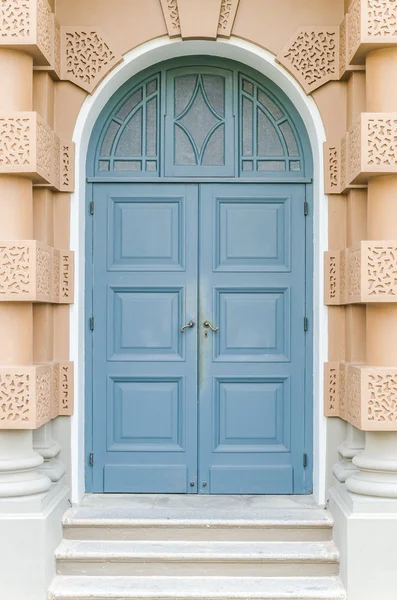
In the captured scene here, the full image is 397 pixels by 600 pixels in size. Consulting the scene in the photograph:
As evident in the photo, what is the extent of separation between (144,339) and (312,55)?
2.20 metres

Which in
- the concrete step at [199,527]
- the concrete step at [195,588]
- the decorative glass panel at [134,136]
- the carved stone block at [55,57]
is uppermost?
the carved stone block at [55,57]

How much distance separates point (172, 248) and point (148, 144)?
750 mm

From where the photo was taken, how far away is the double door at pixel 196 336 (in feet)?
16.8

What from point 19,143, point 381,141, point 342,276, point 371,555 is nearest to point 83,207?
point 19,143

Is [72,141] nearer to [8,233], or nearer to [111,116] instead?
[111,116]

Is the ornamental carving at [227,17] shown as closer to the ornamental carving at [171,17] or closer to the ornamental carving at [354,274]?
the ornamental carving at [171,17]

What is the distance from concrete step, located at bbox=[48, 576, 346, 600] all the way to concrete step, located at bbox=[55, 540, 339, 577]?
4 cm

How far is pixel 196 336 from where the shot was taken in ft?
16.9

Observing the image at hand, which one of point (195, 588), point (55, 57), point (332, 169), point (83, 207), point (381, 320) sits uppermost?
point (55, 57)

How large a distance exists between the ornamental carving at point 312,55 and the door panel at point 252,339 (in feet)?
2.39

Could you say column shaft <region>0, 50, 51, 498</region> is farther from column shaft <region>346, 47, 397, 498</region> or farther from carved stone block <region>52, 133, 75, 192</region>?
column shaft <region>346, 47, 397, 498</region>

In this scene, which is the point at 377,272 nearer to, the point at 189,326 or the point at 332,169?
the point at 332,169

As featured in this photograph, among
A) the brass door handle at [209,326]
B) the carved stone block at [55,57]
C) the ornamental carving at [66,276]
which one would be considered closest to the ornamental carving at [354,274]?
the brass door handle at [209,326]

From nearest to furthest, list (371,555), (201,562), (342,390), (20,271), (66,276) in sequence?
1. (371,555)
2. (20,271)
3. (201,562)
4. (342,390)
5. (66,276)
